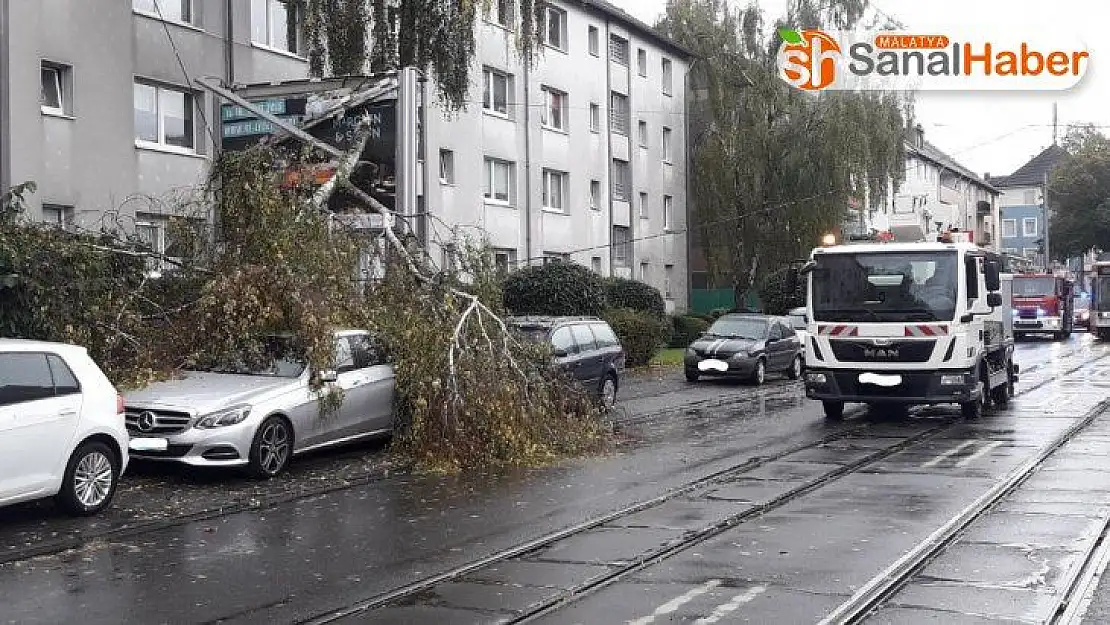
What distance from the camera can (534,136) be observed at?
124 ft

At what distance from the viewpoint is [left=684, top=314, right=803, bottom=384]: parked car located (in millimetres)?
26234

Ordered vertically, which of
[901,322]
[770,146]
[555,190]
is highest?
[770,146]

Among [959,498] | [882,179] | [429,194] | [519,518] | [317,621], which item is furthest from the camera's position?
[882,179]

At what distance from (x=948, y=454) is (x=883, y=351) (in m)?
3.37

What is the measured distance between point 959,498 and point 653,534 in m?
3.30

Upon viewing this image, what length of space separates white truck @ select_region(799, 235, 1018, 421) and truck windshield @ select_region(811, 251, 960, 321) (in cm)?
1

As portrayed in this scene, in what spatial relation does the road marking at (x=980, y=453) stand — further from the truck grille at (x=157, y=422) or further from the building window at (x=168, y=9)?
the building window at (x=168, y=9)

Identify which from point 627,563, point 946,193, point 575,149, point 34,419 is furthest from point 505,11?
point 946,193

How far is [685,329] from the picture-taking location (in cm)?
4088

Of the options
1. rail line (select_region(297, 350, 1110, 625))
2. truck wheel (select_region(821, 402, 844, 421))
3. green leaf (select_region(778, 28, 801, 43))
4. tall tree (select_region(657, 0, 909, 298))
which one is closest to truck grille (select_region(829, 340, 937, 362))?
truck wheel (select_region(821, 402, 844, 421))

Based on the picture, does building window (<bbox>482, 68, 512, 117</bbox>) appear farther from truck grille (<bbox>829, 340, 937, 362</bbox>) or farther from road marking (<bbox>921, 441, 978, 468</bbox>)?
road marking (<bbox>921, 441, 978, 468</bbox>)

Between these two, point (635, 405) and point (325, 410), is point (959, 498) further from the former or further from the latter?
point (635, 405)

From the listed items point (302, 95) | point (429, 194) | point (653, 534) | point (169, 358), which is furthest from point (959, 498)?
point (429, 194)

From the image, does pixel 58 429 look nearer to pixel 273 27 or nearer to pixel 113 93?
pixel 113 93
